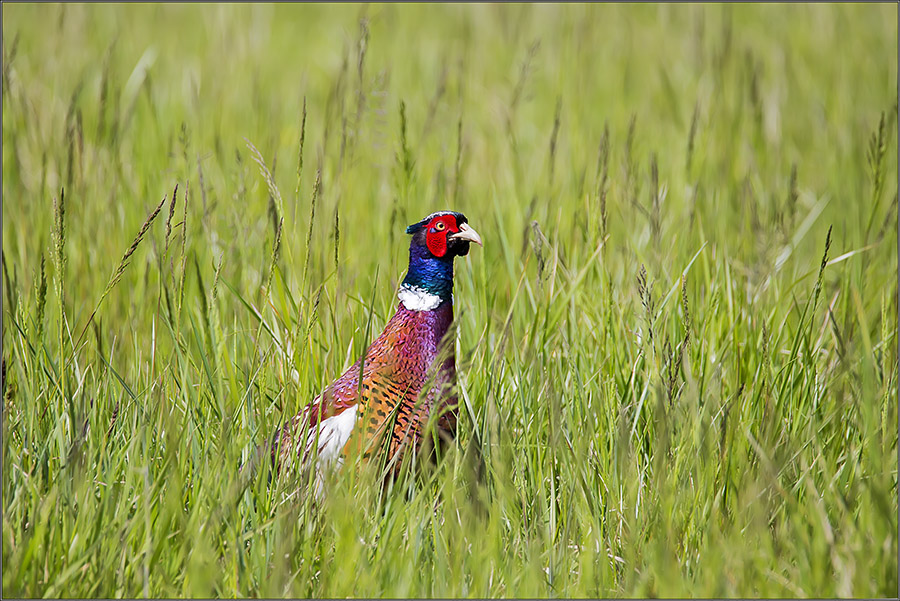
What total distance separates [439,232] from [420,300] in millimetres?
222

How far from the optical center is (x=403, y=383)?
8.13 feet

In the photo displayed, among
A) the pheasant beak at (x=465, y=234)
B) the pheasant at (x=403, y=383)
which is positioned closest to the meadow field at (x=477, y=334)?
the pheasant at (x=403, y=383)

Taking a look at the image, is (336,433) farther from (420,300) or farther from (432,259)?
(432,259)

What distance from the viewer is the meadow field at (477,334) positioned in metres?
1.91

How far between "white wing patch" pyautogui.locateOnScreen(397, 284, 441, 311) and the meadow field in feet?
0.47

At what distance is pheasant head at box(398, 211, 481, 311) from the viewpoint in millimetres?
2523

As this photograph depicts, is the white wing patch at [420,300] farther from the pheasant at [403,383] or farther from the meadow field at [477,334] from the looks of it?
the meadow field at [477,334]

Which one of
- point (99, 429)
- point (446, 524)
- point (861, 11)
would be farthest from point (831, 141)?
point (99, 429)

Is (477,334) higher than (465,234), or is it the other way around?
(465,234)

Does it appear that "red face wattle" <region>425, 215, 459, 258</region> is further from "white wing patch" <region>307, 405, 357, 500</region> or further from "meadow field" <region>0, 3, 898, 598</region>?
"white wing patch" <region>307, 405, 357, 500</region>

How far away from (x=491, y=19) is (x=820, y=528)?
566 cm

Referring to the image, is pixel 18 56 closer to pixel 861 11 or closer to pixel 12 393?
pixel 12 393

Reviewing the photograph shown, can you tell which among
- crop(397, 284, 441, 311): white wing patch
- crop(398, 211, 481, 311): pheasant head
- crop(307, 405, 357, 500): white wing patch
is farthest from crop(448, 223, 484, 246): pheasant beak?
crop(307, 405, 357, 500): white wing patch

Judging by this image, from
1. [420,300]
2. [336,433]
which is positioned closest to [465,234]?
[420,300]
